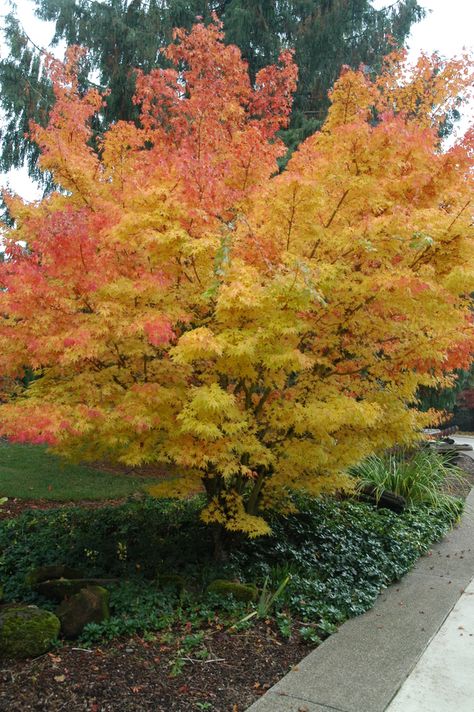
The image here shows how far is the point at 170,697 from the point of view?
3.71m

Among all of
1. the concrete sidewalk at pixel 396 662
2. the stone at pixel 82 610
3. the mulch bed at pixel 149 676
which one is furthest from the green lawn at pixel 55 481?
the concrete sidewalk at pixel 396 662

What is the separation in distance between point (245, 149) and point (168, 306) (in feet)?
7.59

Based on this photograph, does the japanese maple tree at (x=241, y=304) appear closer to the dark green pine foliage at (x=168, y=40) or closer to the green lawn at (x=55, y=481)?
the green lawn at (x=55, y=481)

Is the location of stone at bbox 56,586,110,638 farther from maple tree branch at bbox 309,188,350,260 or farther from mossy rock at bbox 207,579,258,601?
maple tree branch at bbox 309,188,350,260

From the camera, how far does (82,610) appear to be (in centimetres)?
470

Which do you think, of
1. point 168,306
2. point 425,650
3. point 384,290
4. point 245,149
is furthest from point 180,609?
point 245,149

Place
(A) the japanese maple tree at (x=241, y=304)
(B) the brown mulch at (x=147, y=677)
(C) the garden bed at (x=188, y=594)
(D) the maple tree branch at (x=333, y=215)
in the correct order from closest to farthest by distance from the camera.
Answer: (B) the brown mulch at (x=147, y=677) → (C) the garden bed at (x=188, y=594) → (A) the japanese maple tree at (x=241, y=304) → (D) the maple tree branch at (x=333, y=215)

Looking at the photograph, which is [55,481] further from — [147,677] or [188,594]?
[147,677]

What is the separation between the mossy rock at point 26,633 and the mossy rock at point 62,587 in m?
0.76

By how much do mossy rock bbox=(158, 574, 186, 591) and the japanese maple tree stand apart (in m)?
0.61

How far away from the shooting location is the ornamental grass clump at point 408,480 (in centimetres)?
933

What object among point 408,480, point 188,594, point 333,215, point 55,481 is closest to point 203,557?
point 188,594

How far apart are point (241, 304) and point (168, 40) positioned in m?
10.7

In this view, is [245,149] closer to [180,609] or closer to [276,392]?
[276,392]
